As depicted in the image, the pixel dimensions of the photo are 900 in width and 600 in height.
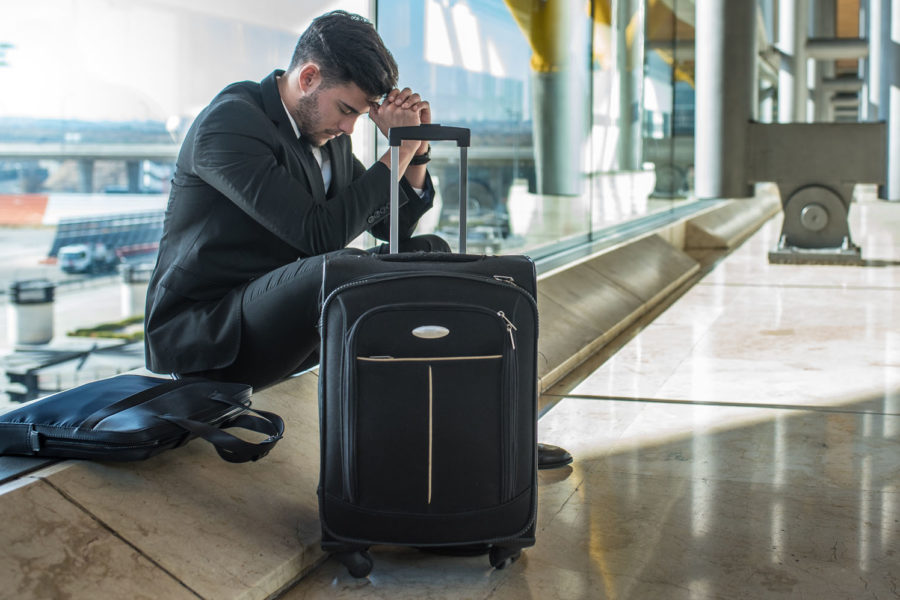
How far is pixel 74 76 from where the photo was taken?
1941 cm

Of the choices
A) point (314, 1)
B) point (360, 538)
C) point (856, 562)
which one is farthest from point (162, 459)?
point (314, 1)

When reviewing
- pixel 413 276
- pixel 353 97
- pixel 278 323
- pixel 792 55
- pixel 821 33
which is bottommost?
pixel 278 323

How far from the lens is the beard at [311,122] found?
2.35 meters

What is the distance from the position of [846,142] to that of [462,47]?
4.03 m

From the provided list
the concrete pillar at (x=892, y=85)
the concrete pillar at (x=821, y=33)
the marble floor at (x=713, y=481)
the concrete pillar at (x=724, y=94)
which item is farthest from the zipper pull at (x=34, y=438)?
the concrete pillar at (x=821, y=33)

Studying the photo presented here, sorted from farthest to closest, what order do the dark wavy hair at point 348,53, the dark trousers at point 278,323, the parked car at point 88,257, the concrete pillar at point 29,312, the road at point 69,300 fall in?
the parked car at point 88,257, the road at point 69,300, the concrete pillar at point 29,312, the dark wavy hair at point 348,53, the dark trousers at point 278,323

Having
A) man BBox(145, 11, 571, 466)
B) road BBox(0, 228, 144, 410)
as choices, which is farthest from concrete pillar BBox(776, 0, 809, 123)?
man BBox(145, 11, 571, 466)

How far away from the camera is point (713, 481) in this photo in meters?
2.52

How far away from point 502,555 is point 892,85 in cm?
1409

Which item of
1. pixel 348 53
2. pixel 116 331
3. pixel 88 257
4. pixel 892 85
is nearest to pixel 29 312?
pixel 88 257

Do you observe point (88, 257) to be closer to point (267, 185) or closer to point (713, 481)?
point (267, 185)

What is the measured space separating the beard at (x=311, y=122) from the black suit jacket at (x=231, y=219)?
0.14 ft

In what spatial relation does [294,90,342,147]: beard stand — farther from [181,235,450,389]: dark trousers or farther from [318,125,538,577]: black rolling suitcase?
[318,125,538,577]: black rolling suitcase

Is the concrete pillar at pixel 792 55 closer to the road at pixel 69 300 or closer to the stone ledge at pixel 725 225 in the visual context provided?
the stone ledge at pixel 725 225
